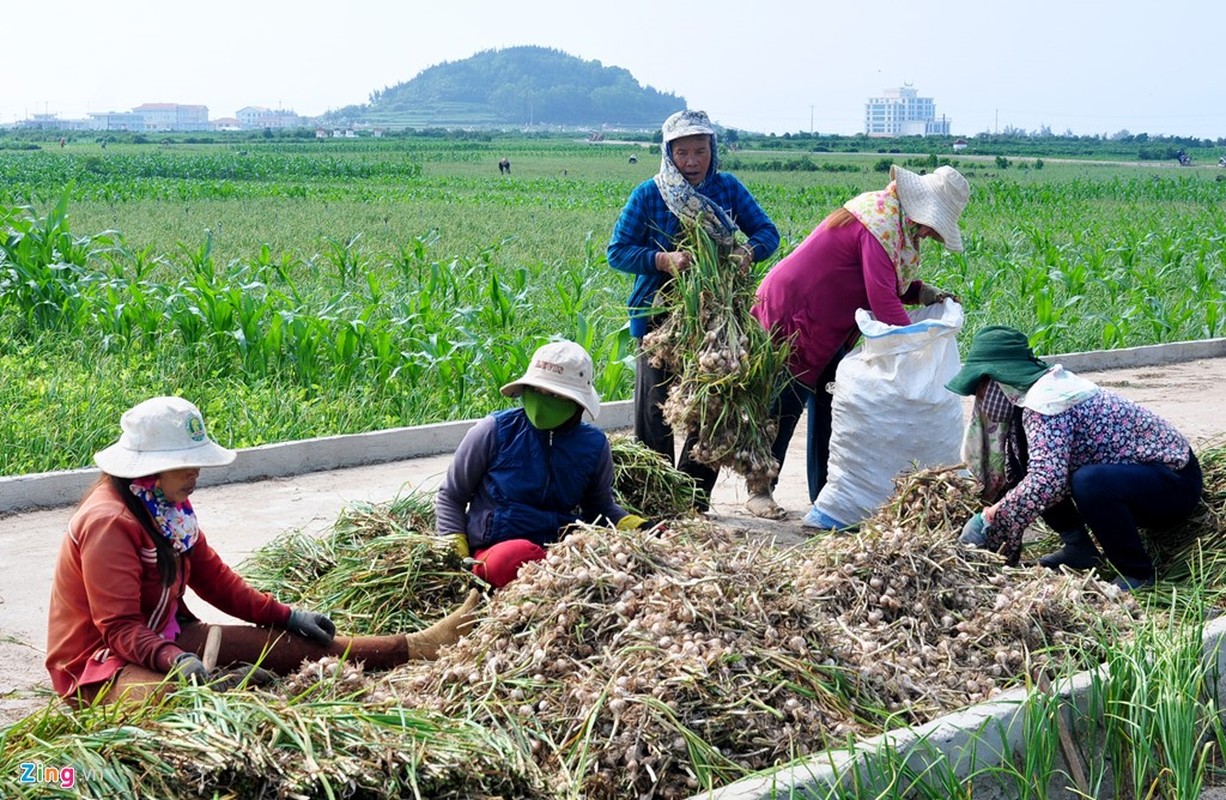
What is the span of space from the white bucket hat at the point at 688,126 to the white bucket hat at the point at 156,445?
9.53ft

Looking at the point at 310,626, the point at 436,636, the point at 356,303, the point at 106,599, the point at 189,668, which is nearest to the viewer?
the point at 189,668

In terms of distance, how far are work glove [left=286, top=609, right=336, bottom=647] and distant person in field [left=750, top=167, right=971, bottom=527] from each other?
2.68 metres

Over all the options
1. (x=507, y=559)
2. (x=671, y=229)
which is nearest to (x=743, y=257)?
(x=671, y=229)

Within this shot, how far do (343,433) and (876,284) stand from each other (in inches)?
130

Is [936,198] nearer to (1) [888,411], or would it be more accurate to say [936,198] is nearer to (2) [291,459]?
(1) [888,411]

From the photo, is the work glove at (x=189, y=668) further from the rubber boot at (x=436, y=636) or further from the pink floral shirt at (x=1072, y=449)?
the pink floral shirt at (x=1072, y=449)

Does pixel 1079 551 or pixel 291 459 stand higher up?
pixel 1079 551

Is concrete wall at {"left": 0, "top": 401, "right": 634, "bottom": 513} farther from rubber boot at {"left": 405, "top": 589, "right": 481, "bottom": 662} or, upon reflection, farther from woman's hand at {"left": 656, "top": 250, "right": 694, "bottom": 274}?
rubber boot at {"left": 405, "top": 589, "right": 481, "bottom": 662}

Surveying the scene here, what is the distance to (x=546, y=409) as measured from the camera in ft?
16.0

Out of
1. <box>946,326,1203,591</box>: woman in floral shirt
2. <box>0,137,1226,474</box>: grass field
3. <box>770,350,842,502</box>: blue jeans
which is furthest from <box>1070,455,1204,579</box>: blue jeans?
<box>0,137,1226,474</box>: grass field

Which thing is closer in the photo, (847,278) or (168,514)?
(168,514)

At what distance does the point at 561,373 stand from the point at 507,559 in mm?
648

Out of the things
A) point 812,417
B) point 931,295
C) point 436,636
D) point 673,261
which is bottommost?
point 436,636

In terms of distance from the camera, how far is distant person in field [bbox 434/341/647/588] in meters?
4.85
